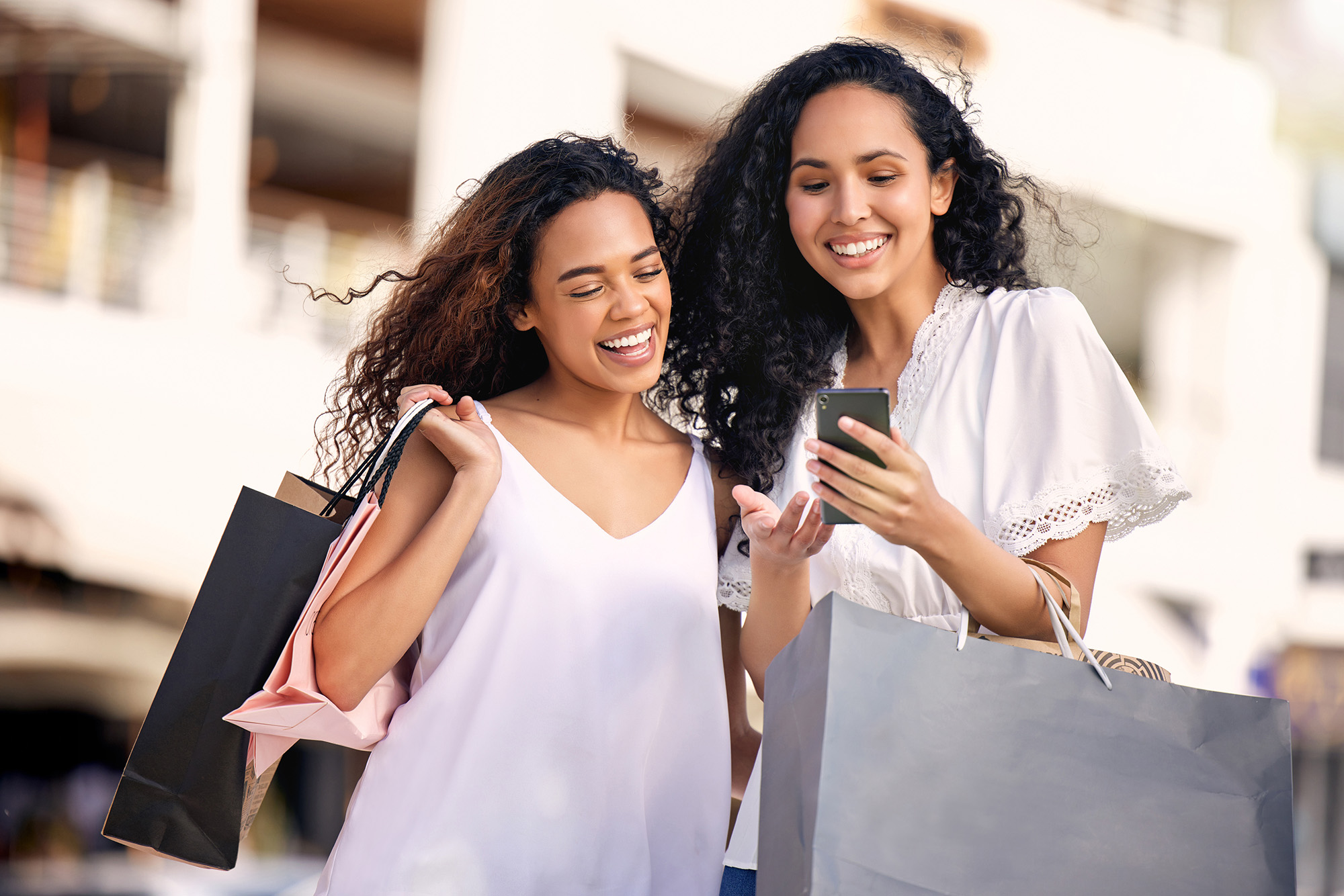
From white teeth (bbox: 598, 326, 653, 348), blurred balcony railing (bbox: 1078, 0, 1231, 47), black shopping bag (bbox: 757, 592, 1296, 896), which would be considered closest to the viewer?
black shopping bag (bbox: 757, 592, 1296, 896)

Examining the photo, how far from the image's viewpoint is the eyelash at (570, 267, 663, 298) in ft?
6.86

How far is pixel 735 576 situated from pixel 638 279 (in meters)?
0.57

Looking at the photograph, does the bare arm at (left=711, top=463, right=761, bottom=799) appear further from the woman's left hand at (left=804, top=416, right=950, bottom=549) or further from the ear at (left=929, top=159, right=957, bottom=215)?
the woman's left hand at (left=804, top=416, right=950, bottom=549)

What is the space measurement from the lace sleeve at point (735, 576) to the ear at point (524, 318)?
1.74 ft

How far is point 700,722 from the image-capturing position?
2.02 metres

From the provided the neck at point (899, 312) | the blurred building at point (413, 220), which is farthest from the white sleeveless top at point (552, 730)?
the blurred building at point (413, 220)

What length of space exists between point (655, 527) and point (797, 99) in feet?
2.68

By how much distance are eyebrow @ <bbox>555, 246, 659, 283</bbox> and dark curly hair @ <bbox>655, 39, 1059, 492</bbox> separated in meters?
0.26

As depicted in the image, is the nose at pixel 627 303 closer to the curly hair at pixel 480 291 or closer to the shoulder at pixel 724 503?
the curly hair at pixel 480 291

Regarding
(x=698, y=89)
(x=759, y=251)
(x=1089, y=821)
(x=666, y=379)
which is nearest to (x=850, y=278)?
(x=759, y=251)

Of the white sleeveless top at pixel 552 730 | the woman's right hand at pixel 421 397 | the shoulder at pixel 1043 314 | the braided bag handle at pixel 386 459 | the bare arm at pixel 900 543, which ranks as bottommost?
the white sleeveless top at pixel 552 730

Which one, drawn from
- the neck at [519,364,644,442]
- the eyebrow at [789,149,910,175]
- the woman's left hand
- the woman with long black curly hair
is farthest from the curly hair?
the woman's left hand

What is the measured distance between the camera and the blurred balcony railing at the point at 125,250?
758cm

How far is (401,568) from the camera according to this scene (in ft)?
6.07
